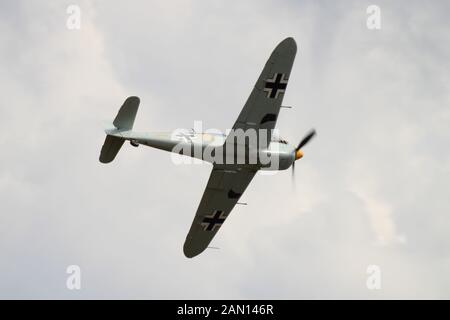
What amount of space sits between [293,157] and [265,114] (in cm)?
208

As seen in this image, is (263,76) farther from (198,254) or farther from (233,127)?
(198,254)

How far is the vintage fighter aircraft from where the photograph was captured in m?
25.9

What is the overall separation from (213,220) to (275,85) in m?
5.95

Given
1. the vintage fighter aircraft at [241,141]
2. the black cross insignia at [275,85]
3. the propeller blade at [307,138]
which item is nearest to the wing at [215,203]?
the vintage fighter aircraft at [241,141]

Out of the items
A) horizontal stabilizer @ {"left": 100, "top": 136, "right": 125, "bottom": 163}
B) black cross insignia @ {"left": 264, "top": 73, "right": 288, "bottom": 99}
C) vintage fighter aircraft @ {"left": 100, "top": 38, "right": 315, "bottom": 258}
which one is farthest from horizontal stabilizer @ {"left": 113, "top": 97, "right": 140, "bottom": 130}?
black cross insignia @ {"left": 264, "top": 73, "right": 288, "bottom": 99}

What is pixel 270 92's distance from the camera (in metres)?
26.1

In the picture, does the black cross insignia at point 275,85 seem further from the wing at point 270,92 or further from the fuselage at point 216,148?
the fuselage at point 216,148

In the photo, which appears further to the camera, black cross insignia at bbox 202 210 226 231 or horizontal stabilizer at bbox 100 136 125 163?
black cross insignia at bbox 202 210 226 231

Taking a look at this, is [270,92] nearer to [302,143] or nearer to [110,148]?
[302,143]

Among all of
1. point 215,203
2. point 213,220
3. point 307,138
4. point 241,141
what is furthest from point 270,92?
point 213,220

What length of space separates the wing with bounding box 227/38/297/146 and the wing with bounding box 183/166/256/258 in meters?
2.06

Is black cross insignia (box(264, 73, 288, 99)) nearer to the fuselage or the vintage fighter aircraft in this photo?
the vintage fighter aircraft

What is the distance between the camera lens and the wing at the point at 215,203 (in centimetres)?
2839

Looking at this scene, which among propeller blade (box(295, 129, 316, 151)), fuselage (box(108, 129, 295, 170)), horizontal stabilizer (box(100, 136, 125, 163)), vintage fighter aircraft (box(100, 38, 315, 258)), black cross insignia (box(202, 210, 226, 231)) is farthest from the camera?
black cross insignia (box(202, 210, 226, 231))
